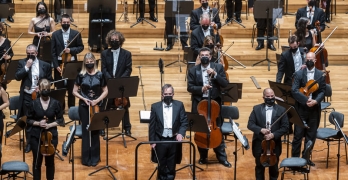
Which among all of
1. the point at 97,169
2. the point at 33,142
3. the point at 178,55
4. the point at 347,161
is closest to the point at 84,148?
the point at 97,169


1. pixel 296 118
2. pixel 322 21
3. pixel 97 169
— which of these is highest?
pixel 322 21

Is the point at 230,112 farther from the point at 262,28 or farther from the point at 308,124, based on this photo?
the point at 262,28

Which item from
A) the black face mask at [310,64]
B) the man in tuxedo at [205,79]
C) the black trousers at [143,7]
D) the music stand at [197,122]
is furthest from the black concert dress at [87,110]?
the black trousers at [143,7]

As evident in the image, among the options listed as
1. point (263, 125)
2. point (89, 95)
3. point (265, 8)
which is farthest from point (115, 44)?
point (265, 8)

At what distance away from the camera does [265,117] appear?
962cm

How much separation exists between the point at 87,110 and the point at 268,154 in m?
2.47

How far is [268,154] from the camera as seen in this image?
9445mm

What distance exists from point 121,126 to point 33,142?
2.61 m

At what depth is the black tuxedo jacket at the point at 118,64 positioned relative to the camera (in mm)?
11094

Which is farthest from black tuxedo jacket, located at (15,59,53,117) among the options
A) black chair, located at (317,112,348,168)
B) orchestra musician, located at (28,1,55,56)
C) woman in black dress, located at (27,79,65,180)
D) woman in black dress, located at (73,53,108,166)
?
black chair, located at (317,112,348,168)

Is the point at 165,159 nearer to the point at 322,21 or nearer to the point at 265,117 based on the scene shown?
the point at 265,117

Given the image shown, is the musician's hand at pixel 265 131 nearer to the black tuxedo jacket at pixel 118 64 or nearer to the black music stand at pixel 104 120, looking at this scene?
the black music stand at pixel 104 120

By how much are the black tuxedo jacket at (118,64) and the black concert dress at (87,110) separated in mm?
738

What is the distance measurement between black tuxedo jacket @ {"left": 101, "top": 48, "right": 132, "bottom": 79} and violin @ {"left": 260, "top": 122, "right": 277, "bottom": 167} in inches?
101
